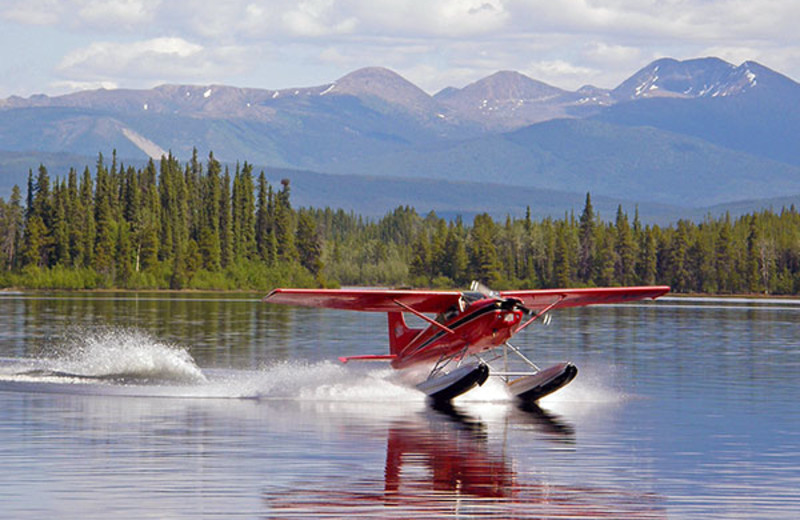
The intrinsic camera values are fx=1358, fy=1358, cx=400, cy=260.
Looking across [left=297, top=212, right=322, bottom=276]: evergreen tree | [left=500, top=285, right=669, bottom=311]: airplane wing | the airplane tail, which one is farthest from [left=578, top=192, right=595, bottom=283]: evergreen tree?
the airplane tail

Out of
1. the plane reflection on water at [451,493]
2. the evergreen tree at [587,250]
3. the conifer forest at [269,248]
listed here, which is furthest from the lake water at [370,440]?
the evergreen tree at [587,250]

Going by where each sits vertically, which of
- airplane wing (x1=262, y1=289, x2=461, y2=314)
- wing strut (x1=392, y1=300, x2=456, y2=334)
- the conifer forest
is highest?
the conifer forest

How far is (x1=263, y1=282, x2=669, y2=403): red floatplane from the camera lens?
27.0m

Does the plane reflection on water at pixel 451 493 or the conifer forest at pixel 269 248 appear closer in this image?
the plane reflection on water at pixel 451 493

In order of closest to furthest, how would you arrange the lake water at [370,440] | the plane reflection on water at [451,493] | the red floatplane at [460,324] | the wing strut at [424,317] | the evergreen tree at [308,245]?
1. the plane reflection on water at [451,493]
2. the lake water at [370,440]
3. the red floatplane at [460,324]
4. the wing strut at [424,317]
5. the evergreen tree at [308,245]

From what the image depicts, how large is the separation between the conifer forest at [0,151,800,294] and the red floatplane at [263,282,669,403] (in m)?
108

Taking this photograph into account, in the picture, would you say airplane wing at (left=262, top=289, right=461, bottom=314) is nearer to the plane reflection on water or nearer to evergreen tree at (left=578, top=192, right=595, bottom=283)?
the plane reflection on water

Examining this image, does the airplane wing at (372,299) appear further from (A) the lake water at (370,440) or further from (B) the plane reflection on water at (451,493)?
(B) the plane reflection on water at (451,493)

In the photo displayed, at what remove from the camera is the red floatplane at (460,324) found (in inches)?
1063

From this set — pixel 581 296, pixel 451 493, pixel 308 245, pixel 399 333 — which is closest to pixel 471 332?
pixel 399 333

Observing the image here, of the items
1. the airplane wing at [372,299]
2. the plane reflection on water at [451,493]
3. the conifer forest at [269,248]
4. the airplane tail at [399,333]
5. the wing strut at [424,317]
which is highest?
the conifer forest at [269,248]

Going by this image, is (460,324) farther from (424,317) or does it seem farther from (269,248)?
(269,248)

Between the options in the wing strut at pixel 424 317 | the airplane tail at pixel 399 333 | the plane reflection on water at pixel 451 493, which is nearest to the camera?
the plane reflection on water at pixel 451 493

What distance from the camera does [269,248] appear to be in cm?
15525
